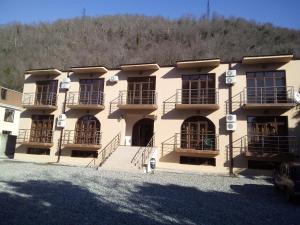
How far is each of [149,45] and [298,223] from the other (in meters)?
44.4

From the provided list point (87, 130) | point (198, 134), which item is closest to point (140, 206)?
point (198, 134)

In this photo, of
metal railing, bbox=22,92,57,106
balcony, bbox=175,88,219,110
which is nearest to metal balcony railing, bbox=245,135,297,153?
balcony, bbox=175,88,219,110

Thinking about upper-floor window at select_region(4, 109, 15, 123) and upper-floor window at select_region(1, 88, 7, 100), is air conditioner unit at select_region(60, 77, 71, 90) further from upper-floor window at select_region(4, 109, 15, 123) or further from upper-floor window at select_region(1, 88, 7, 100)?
upper-floor window at select_region(4, 109, 15, 123)

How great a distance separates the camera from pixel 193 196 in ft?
27.4

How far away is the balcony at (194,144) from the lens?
15.2m

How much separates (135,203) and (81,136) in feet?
39.8

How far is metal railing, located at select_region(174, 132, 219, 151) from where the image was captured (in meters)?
15.7

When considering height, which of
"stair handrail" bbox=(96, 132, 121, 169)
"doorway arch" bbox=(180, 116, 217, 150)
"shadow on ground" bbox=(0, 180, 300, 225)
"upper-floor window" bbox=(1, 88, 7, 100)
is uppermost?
"upper-floor window" bbox=(1, 88, 7, 100)

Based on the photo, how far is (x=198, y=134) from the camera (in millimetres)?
16125

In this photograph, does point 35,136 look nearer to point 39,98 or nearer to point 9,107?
point 39,98

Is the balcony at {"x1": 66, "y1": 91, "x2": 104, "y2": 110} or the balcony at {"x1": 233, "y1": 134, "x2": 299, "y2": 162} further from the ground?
the balcony at {"x1": 66, "y1": 91, "x2": 104, "y2": 110}

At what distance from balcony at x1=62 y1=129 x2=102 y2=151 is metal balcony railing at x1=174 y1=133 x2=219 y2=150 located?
209 inches

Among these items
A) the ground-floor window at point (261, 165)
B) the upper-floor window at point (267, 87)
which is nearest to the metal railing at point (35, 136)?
the ground-floor window at point (261, 165)

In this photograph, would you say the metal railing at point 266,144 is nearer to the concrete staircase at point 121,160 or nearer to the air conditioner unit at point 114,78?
the concrete staircase at point 121,160
